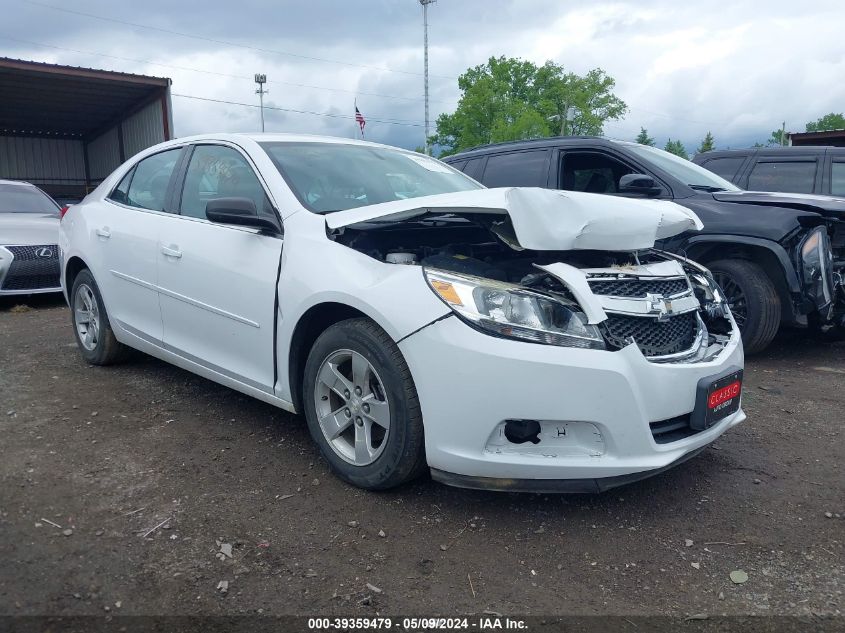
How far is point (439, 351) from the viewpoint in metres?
2.63

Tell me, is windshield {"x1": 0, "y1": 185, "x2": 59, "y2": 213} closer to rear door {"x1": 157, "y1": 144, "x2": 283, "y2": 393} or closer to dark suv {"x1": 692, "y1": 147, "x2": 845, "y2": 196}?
rear door {"x1": 157, "y1": 144, "x2": 283, "y2": 393}

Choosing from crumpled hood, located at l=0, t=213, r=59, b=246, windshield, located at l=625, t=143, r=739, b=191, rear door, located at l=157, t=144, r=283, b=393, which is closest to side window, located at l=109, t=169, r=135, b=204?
rear door, located at l=157, t=144, r=283, b=393

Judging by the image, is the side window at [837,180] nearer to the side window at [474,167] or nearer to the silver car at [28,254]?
the side window at [474,167]

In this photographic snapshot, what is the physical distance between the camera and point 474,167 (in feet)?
23.2

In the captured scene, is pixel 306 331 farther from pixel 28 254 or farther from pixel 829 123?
pixel 829 123

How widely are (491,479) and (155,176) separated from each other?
3.08 metres

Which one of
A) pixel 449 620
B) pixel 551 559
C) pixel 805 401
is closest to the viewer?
pixel 449 620

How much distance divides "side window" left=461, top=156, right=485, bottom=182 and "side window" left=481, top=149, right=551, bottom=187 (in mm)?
98

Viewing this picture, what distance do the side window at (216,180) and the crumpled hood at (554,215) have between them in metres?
0.78

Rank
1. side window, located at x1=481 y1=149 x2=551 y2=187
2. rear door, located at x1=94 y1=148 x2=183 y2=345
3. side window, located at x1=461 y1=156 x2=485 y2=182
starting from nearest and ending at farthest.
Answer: rear door, located at x1=94 y1=148 x2=183 y2=345 < side window, located at x1=481 y1=149 x2=551 y2=187 < side window, located at x1=461 y1=156 x2=485 y2=182

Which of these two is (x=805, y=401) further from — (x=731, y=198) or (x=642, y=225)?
(x=642, y=225)

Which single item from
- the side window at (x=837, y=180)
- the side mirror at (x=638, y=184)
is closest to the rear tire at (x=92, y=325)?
the side mirror at (x=638, y=184)

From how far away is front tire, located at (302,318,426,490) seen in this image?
2.77 meters

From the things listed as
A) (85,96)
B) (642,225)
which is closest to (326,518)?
(642,225)
